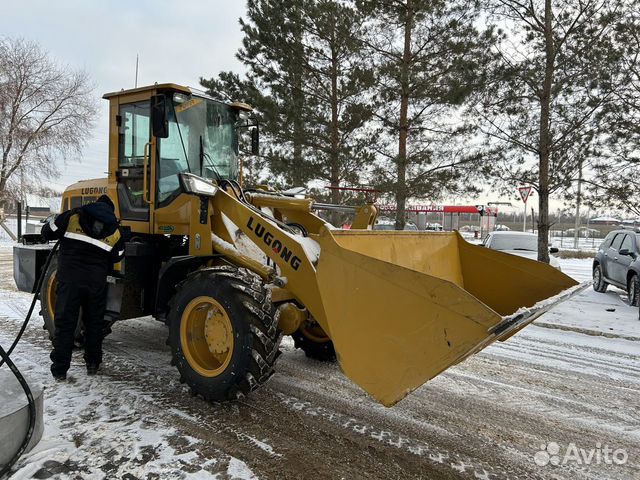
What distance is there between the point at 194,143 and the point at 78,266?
1698mm

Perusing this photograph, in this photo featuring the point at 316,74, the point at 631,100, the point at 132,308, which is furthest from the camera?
the point at 316,74

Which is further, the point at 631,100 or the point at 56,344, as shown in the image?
the point at 631,100

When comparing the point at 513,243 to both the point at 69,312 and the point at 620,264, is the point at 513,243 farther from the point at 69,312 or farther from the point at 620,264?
the point at 69,312

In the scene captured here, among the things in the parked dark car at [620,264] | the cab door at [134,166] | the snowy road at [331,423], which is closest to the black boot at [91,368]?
the snowy road at [331,423]

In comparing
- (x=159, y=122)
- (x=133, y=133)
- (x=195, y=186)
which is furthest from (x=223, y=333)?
(x=133, y=133)

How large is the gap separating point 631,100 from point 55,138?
25.5m

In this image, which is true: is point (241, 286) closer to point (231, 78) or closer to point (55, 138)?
point (231, 78)

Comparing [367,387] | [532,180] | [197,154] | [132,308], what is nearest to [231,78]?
[532,180]

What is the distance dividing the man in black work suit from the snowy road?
429 mm

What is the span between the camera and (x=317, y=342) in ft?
17.4

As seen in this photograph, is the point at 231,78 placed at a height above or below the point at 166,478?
above

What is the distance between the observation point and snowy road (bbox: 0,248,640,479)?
10.2 feet

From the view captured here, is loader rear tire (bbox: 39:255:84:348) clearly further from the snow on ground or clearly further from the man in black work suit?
the snow on ground

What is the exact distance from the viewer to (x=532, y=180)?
9.77 metres
